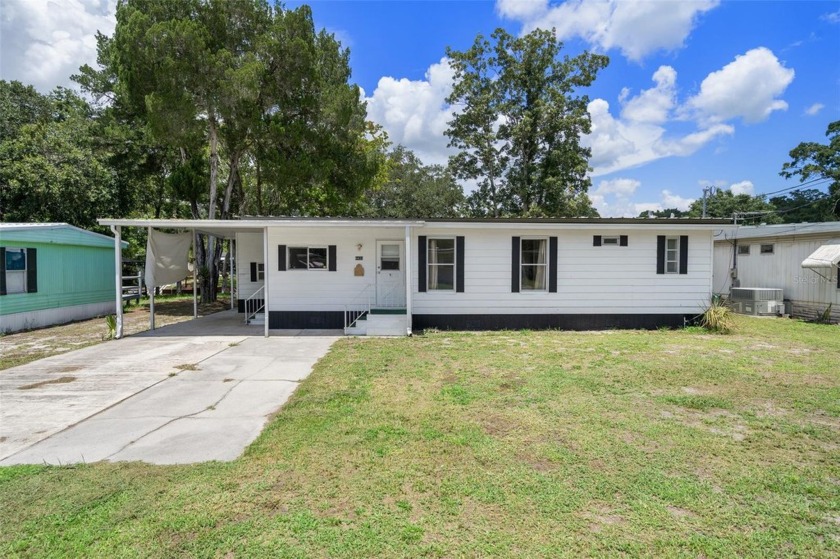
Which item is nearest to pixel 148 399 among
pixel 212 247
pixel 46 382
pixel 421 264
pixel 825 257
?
pixel 46 382

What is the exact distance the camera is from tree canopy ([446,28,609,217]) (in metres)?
23.4

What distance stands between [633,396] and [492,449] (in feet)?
8.43

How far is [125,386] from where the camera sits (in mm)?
5809

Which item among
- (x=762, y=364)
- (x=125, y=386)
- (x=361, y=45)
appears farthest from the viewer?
(x=361, y=45)

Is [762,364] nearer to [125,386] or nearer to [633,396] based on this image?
[633,396]

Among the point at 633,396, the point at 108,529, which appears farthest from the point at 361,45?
the point at 108,529

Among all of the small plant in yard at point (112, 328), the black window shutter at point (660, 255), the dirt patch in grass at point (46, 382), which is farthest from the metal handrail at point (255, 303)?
the black window shutter at point (660, 255)

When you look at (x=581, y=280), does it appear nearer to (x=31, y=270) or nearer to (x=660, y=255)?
(x=660, y=255)

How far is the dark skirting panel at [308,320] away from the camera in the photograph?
1065 centimetres

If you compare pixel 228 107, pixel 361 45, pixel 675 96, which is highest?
pixel 361 45

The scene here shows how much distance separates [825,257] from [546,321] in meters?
8.33

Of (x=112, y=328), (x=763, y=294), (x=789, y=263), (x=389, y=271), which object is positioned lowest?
(x=112, y=328)

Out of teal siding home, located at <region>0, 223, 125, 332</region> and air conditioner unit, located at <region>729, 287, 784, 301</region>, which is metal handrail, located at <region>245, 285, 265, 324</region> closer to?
teal siding home, located at <region>0, 223, 125, 332</region>

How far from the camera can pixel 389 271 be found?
1088cm
